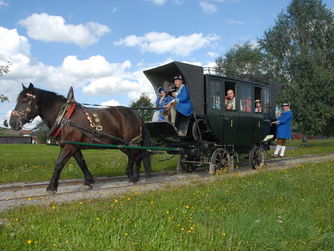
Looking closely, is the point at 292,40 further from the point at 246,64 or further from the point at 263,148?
the point at 263,148

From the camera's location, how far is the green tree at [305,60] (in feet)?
73.8

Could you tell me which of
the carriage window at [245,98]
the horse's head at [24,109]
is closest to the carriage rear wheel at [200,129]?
the carriage window at [245,98]

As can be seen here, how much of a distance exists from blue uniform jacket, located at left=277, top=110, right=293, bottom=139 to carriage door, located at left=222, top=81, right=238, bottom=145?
282 cm

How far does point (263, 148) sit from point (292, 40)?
19.8 metres

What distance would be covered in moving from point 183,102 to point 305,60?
17.6m

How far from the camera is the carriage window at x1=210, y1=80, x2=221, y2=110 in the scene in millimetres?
9445

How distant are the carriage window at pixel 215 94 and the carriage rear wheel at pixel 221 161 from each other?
1.37m

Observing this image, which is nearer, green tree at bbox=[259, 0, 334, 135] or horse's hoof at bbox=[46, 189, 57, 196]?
horse's hoof at bbox=[46, 189, 57, 196]

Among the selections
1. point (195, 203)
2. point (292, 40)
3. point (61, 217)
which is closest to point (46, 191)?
point (61, 217)

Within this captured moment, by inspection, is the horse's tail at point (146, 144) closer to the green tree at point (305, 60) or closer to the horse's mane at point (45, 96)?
the horse's mane at point (45, 96)

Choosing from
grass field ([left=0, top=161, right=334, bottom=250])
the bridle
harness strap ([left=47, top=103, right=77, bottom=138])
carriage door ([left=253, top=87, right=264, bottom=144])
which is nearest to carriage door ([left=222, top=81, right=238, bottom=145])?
carriage door ([left=253, top=87, right=264, bottom=144])

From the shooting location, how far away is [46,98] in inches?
288

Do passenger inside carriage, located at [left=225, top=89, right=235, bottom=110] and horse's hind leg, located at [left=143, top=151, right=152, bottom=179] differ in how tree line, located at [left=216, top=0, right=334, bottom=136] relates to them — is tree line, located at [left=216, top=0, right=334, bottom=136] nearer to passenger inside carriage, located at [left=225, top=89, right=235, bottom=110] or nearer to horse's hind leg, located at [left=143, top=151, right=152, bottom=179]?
passenger inside carriage, located at [left=225, top=89, right=235, bottom=110]

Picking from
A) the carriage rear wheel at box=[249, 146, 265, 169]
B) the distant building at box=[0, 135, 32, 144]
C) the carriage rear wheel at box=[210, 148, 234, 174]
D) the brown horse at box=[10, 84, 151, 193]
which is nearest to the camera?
the brown horse at box=[10, 84, 151, 193]
